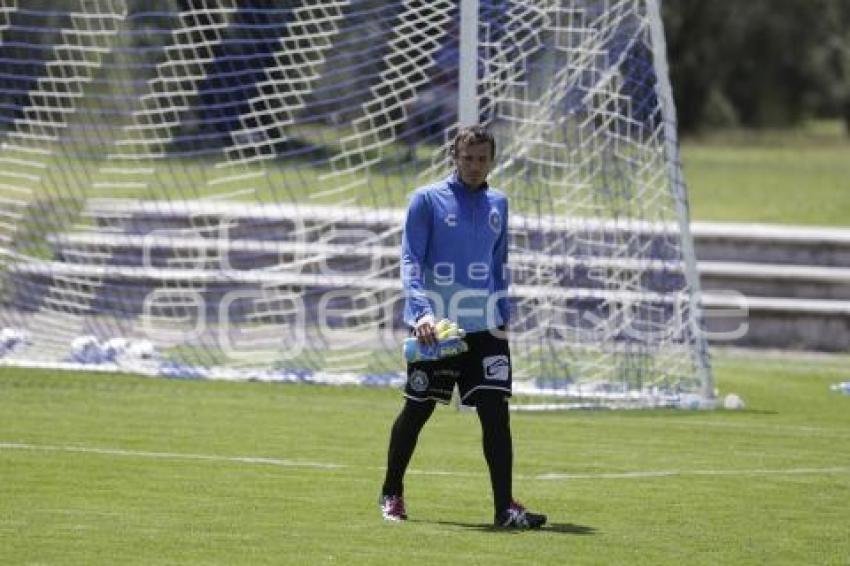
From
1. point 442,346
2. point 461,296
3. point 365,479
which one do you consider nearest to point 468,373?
point 442,346

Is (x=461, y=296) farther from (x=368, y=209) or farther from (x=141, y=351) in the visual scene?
(x=368, y=209)

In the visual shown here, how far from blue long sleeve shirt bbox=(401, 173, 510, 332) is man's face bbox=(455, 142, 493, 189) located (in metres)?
0.07

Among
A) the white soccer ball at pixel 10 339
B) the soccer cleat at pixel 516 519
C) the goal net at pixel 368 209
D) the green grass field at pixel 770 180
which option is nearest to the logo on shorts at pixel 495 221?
the soccer cleat at pixel 516 519

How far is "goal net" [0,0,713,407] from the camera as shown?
17562 millimetres

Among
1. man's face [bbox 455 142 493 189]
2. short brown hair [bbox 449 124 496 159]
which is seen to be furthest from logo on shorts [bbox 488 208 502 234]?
short brown hair [bbox 449 124 496 159]

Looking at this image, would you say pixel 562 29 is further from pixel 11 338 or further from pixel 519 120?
pixel 11 338

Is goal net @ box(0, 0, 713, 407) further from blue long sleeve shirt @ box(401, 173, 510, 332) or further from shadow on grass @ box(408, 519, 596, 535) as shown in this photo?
shadow on grass @ box(408, 519, 596, 535)

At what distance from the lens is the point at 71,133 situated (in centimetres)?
2575

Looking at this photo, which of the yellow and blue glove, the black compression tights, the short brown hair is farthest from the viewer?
the short brown hair

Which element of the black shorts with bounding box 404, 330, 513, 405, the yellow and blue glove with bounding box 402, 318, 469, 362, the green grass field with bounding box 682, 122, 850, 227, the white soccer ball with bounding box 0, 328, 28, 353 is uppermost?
the green grass field with bounding box 682, 122, 850, 227

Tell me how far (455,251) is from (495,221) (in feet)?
0.92

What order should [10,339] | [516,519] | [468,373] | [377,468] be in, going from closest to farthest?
[516,519], [468,373], [377,468], [10,339]

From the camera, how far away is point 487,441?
429 inches

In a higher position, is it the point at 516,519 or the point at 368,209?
the point at 368,209
